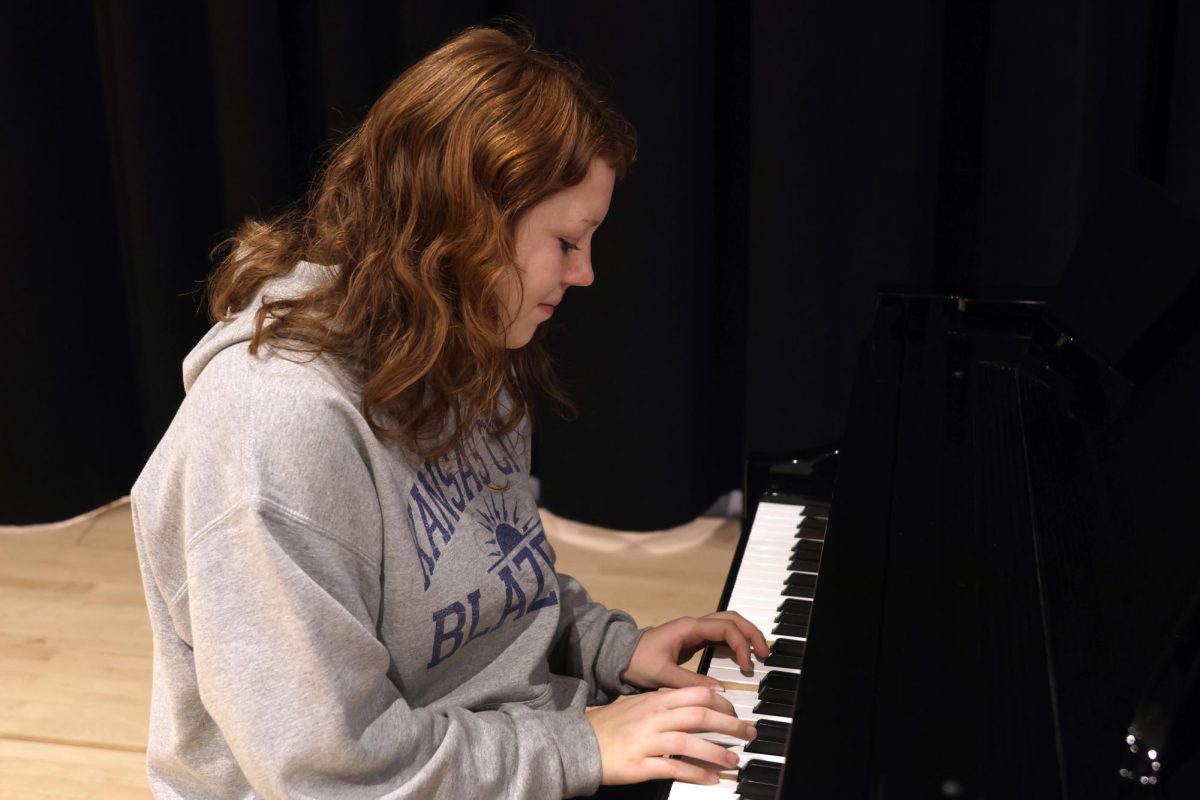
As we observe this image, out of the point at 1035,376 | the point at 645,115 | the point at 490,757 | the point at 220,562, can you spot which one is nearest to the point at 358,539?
the point at 220,562

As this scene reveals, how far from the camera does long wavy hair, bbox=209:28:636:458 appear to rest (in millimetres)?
1029

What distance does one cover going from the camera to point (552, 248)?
1.10 m

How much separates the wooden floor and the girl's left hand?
45.0 inches

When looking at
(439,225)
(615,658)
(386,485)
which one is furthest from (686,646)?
(439,225)

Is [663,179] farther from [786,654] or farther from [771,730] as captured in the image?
[771,730]

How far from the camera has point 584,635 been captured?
1388mm

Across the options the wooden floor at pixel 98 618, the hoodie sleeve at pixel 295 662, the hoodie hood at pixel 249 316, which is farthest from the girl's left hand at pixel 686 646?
the wooden floor at pixel 98 618

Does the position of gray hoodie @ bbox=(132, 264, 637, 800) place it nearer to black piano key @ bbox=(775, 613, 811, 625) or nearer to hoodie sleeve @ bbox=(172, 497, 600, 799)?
hoodie sleeve @ bbox=(172, 497, 600, 799)

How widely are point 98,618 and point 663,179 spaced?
147 cm

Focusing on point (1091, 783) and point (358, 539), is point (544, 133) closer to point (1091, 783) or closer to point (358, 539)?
point (358, 539)

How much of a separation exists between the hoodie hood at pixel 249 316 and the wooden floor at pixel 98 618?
1.30 metres

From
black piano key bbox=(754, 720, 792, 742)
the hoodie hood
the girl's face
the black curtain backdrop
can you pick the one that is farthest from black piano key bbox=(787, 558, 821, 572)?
the black curtain backdrop

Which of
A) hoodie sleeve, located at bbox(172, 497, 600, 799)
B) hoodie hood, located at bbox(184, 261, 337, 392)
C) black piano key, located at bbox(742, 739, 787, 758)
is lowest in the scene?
black piano key, located at bbox(742, 739, 787, 758)

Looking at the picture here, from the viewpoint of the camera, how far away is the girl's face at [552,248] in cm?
108
